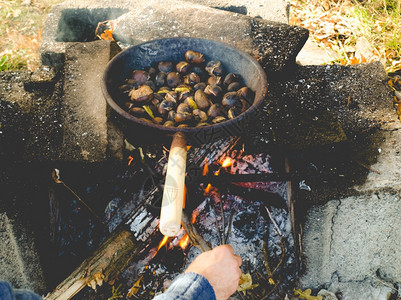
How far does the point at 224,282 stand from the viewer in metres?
1.43

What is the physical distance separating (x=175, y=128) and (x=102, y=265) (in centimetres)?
100

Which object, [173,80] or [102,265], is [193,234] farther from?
[173,80]

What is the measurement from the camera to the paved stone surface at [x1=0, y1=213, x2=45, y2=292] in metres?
1.72

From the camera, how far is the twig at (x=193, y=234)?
6.29 ft

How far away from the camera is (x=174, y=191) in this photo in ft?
3.99

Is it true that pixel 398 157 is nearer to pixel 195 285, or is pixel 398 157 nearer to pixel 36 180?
pixel 195 285

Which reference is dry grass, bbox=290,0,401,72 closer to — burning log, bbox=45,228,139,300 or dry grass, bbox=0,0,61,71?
burning log, bbox=45,228,139,300

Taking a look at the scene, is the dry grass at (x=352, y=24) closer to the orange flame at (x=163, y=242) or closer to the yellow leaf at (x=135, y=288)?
the orange flame at (x=163, y=242)

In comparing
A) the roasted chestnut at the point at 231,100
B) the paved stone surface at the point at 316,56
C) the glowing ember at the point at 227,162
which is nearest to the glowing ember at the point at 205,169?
the glowing ember at the point at 227,162

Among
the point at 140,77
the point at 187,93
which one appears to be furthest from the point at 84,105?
the point at 187,93

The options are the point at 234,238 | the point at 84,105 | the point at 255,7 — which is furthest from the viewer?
the point at 255,7

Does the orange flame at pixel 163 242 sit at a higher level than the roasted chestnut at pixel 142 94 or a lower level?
lower

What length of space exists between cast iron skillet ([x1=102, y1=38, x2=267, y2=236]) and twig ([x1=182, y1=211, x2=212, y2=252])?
617 millimetres

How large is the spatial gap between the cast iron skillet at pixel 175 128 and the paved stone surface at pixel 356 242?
85 cm
